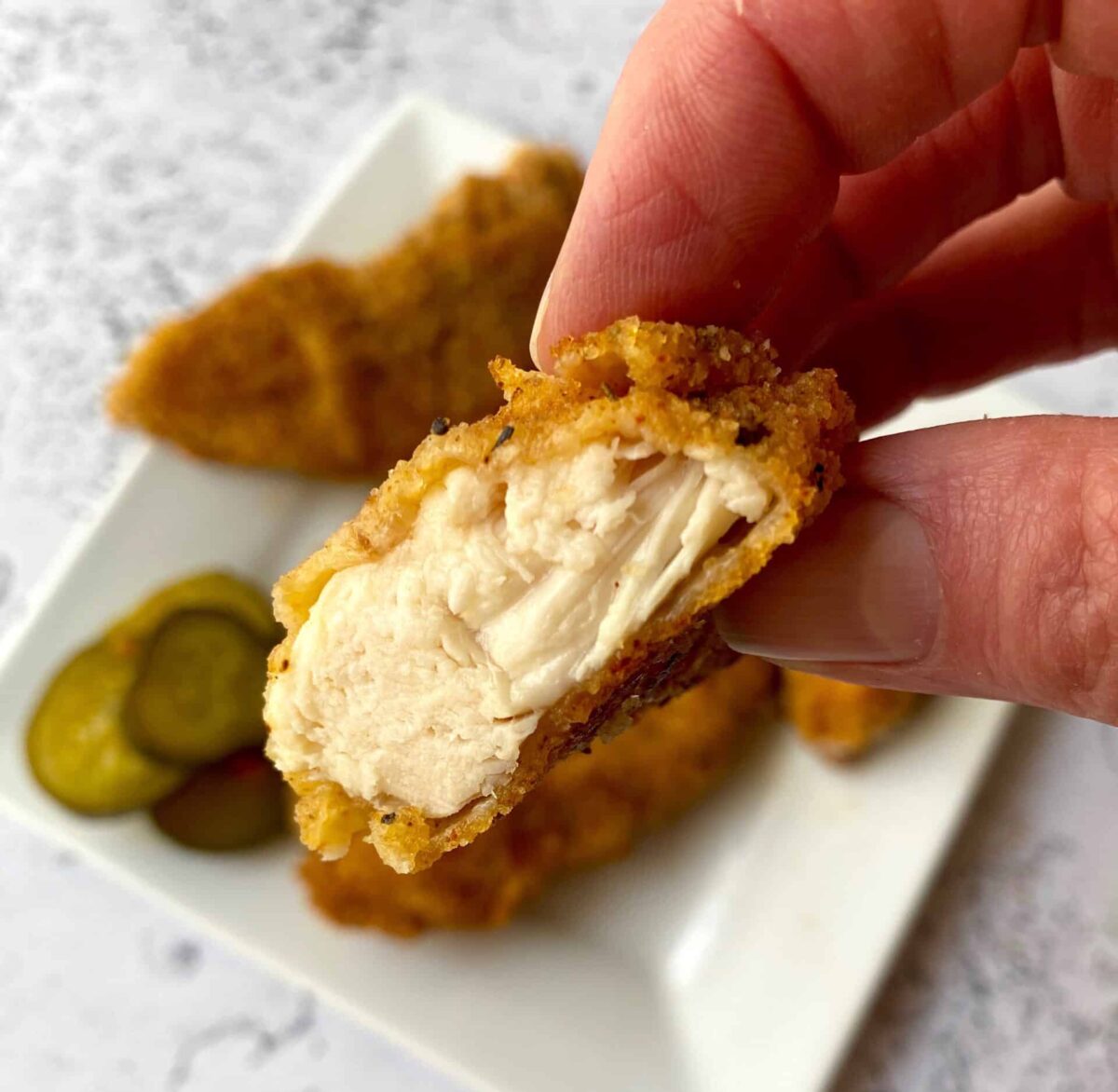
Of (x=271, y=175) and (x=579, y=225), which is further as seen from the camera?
(x=271, y=175)

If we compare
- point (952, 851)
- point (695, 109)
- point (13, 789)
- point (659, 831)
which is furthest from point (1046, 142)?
point (13, 789)

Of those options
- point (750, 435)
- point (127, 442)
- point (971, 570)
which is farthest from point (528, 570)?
point (127, 442)

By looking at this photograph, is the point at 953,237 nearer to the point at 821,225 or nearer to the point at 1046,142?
the point at 1046,142

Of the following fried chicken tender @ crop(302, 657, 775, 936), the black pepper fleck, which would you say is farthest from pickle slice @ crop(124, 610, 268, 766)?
the black pepper fleck

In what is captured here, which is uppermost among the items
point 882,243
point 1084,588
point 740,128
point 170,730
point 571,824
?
point 740,128

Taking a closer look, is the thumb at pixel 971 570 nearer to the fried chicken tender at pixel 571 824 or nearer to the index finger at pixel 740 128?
the index finger at pixel 740 128

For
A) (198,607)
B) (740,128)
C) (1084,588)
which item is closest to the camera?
(1084,588)

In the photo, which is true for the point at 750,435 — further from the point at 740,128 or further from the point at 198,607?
the point at 198,607
